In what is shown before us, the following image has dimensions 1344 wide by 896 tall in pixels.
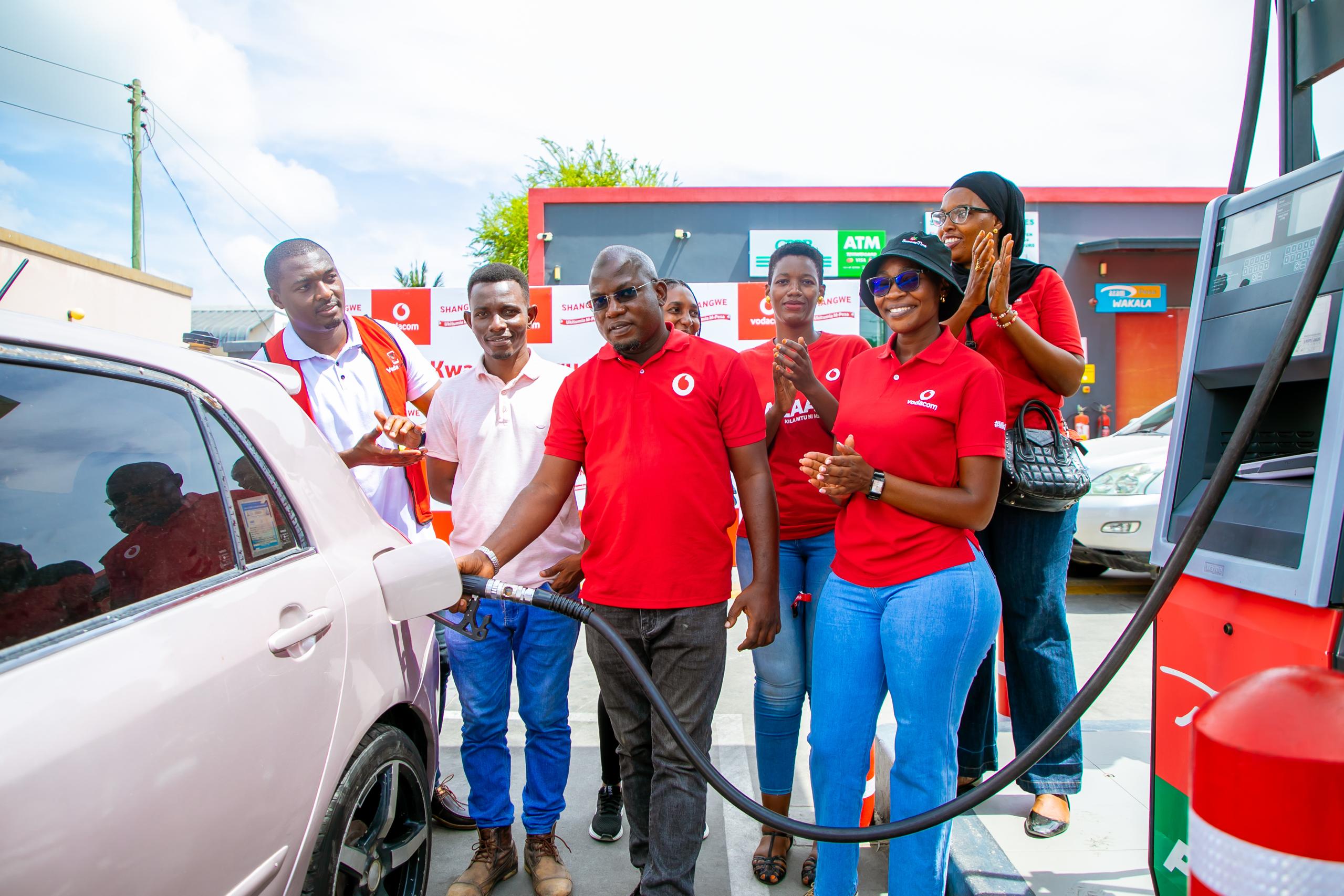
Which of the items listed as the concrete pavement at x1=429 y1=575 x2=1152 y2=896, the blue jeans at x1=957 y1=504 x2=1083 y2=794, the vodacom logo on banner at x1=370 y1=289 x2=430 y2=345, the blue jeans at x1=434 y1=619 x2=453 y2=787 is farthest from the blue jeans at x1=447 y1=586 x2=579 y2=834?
the vodacom logo on banner at x1=370 y1=289 x2=430 y2=345

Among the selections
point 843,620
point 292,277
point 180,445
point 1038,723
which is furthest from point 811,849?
point 292,277

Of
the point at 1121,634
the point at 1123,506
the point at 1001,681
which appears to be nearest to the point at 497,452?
the point at 1121,634

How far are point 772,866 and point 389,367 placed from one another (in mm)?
2363

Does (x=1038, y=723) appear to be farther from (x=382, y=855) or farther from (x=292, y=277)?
(x=292, y=277)

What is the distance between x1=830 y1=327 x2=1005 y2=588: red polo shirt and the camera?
2229 millimetres

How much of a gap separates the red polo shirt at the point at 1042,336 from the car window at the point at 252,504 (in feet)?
7.34

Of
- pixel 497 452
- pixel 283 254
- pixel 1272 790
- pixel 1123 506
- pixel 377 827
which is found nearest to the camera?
pixel 1272 790

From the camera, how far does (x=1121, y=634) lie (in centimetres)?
190

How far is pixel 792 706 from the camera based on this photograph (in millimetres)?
2824

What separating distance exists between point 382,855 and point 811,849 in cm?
156

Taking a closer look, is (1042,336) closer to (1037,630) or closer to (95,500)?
(1037,630)

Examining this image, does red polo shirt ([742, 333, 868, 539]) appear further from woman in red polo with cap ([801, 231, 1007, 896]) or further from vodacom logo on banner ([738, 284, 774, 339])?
vodacom logo on banner ([738, 284, 774, 339])

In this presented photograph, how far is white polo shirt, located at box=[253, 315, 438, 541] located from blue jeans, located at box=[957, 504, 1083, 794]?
2.15 metres

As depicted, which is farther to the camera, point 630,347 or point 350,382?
point 350,382
